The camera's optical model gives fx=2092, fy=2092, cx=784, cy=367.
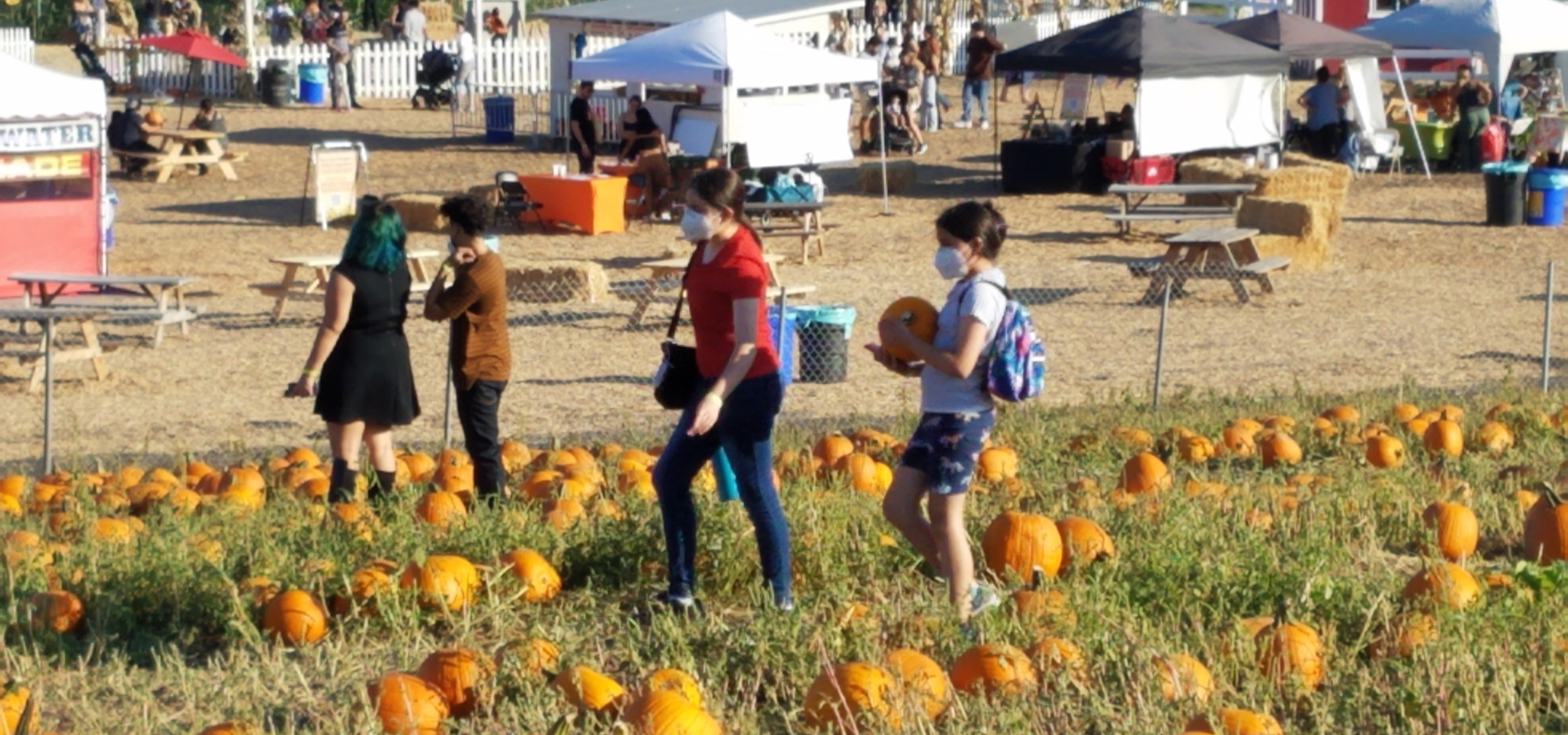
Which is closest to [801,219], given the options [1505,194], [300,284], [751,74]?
[751,74]

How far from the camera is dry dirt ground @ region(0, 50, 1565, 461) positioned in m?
12.9

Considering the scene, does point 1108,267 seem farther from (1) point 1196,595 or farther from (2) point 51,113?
(1) point 1196,595

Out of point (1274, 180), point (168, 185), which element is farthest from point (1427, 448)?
point (168, 185)

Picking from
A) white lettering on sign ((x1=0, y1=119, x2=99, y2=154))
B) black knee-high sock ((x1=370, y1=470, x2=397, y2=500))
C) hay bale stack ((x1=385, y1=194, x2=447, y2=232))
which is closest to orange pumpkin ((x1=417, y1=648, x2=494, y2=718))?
black knee-high sock ((x1=370, y1=470, x2=397, y2=500))

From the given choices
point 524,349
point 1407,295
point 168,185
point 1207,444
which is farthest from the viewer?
point 168,185

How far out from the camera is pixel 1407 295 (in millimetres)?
18281

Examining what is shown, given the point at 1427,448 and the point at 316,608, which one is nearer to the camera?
A: the point at 316,608

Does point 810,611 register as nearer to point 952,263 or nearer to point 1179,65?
point 952,263

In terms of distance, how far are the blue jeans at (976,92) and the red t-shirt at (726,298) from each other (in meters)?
29.2

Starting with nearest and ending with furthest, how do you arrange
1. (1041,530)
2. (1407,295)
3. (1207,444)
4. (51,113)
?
(1041,530)
(1207,444)
(51,113)
(1407,295)

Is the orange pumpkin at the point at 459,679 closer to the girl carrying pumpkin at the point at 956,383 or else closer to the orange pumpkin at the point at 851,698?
the orange pumpkin at the point at 851,698

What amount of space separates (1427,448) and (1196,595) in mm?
3614

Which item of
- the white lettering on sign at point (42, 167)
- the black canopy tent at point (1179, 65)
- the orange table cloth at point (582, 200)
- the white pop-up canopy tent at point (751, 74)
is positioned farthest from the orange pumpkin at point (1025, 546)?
the black canopy tent at point (1179, 65)

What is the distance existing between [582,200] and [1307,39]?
11.5 m
